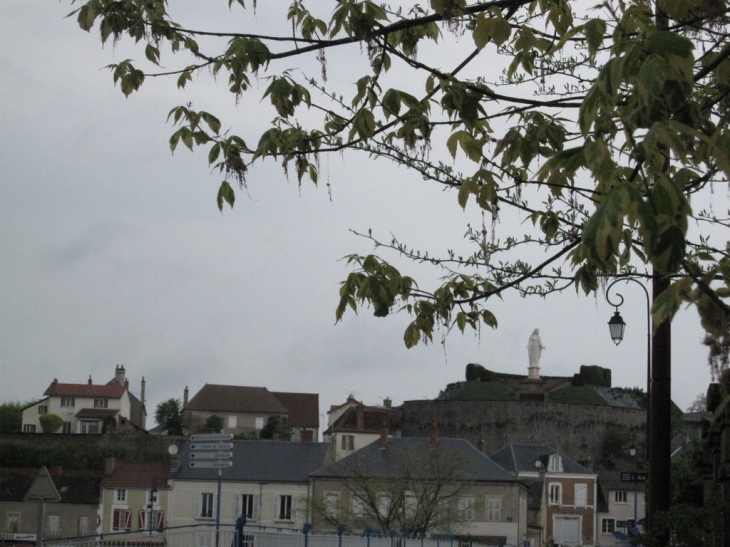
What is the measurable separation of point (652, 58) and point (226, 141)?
373 cm

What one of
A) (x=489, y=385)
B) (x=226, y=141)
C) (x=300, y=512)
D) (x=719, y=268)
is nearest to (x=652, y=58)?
(x=719, y=268)

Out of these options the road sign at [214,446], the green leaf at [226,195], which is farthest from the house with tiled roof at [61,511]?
the green leaf at [226,195]

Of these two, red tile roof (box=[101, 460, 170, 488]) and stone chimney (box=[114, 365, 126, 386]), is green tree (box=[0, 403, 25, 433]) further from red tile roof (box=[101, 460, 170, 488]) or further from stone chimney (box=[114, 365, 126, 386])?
red tile roof (box=[101, 460, 170, 488])

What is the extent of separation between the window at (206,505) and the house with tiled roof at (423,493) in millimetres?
6296

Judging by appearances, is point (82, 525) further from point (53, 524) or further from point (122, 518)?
point (122, 518)

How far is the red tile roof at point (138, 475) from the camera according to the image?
57747 mm

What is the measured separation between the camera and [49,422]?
92.3 metres

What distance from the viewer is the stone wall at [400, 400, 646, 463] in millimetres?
91438

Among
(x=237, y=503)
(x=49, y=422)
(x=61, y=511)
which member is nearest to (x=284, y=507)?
(x=237, y=503)

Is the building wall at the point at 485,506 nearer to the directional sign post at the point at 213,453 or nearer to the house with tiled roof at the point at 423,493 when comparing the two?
the house with tiled roof at the point at 423,493

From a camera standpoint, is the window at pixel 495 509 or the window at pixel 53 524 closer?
the window at pixel 495 509

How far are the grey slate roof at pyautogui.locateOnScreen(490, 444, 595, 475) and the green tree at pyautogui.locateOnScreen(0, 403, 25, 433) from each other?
178 ft

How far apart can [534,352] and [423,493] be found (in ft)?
184

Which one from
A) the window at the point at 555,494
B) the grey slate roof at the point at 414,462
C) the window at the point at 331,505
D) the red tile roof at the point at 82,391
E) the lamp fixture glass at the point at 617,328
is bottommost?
the window at the point at 331,505
